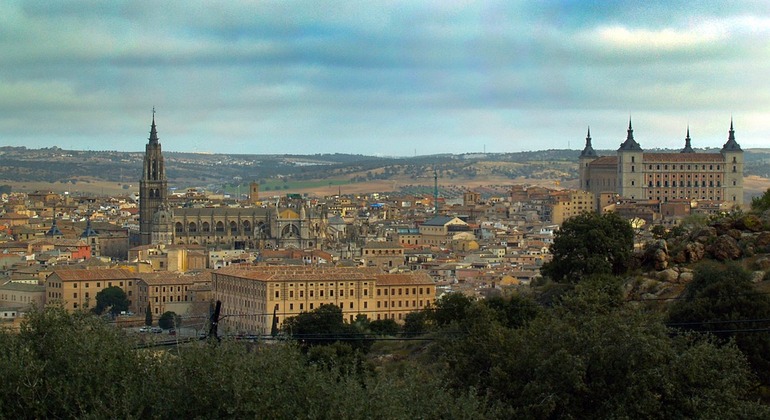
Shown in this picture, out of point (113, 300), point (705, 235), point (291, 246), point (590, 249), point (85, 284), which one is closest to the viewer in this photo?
point (705, 235)

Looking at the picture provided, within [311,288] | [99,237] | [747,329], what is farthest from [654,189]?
[747,329]

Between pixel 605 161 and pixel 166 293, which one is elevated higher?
pixel 605 161

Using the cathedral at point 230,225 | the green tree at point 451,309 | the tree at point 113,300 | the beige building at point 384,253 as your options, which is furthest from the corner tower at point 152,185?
the green tree at point 451,309

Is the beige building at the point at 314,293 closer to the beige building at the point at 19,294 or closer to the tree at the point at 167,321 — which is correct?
the tree at the point at 167,321

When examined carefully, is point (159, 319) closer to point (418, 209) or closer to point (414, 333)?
point (414, 333)

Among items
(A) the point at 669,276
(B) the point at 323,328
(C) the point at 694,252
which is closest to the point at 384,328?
(B) the point at 323,328

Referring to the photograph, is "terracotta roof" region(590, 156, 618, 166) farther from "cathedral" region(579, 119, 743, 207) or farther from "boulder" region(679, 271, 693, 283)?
"boulder" region(679, 271, 693, 283)

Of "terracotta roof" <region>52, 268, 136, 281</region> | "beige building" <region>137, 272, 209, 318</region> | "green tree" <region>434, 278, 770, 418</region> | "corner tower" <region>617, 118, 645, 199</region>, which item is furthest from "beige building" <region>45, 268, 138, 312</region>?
"corner tower" <region>617, 118, 645, 199</region>

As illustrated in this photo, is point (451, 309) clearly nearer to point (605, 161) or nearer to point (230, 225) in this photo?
point (230, 225)
